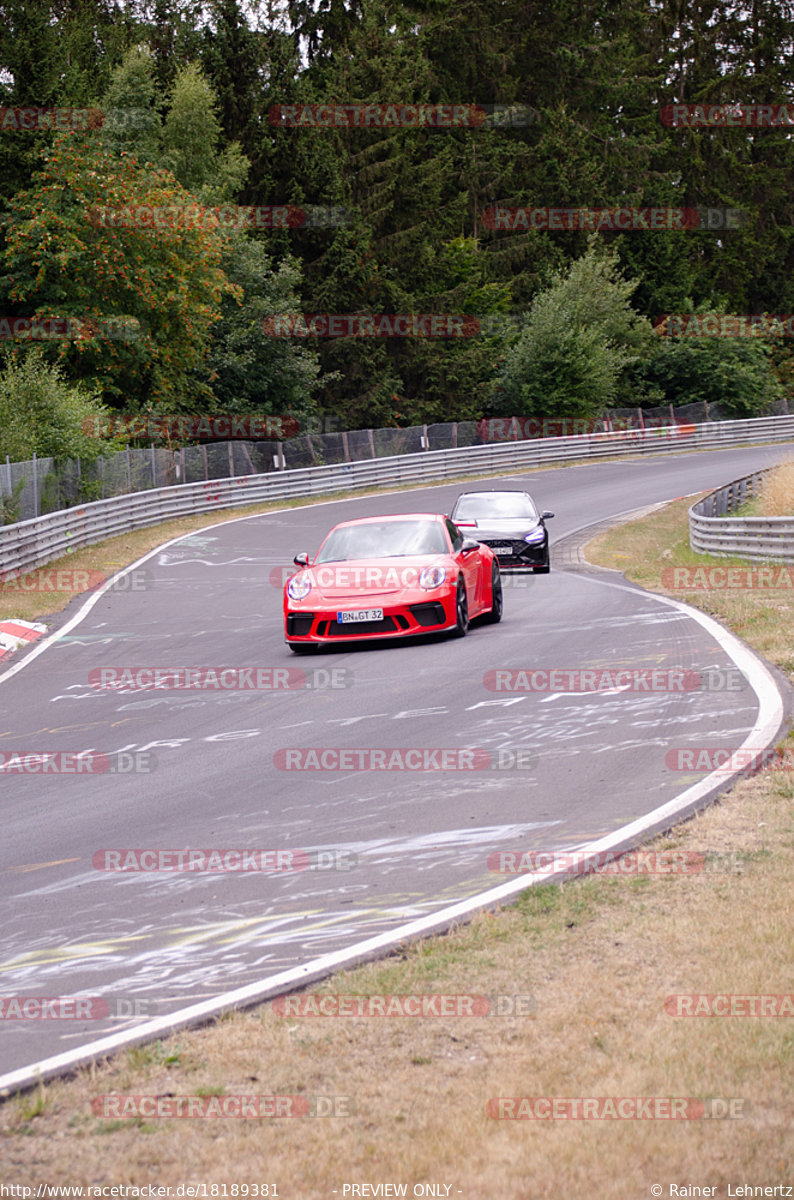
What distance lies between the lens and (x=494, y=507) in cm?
2308

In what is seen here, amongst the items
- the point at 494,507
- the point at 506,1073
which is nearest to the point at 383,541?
the point at 494,507

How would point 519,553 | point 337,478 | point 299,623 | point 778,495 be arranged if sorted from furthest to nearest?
point 337,478
point 778,495
point 519,553
point 299,623

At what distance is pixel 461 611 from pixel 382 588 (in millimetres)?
973

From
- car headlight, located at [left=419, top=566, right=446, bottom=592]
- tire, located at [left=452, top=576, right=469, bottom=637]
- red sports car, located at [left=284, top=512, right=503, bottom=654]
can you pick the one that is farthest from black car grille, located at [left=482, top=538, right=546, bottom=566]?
car headlight, located at [left=419, top=566, right=446, bottom=592]

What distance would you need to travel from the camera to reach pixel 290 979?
4660 millimetres

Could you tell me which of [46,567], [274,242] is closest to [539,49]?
[274,242]

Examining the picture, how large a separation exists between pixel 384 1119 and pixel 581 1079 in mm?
600

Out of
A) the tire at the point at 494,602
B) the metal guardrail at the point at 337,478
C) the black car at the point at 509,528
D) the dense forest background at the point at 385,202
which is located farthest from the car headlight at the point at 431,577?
the dense forest background at the point at 385,202

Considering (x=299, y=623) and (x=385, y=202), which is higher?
(x=385, y=202)

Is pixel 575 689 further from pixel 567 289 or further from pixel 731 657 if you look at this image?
pixel 567 289

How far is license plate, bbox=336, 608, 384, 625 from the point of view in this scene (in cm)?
1342

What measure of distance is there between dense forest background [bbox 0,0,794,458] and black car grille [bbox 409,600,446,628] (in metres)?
17.1

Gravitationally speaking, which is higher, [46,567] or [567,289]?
[567,289]

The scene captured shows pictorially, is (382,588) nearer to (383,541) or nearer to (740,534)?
(383,541)
